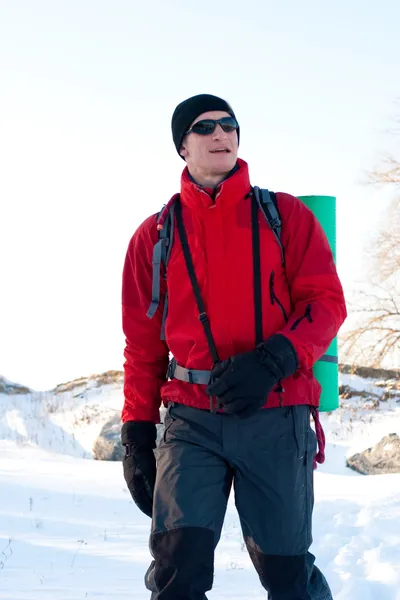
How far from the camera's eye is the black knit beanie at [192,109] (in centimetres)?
333

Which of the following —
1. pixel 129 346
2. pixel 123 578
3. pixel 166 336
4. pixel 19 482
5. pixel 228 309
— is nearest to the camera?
pixel 228 309

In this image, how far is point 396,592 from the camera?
4281mm

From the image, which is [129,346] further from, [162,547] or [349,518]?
[349,518]

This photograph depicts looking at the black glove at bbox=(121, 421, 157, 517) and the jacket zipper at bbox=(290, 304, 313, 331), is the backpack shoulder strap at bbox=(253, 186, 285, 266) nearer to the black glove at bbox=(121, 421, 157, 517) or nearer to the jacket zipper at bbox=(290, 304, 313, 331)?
the jacket zipper at bbox=(290, 304, 313, 331)

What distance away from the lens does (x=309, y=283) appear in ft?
10.1

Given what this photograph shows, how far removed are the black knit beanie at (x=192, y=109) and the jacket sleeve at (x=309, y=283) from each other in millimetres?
562

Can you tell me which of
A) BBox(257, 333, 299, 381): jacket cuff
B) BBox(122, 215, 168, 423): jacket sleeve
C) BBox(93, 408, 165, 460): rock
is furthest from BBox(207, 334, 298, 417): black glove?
BBox(93, 408, 165, 460): rock

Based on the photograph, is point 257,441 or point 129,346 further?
point 129,346

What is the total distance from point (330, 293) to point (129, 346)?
3.33ft

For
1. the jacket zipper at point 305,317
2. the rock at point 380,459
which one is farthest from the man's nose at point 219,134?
the rock at point 380,459

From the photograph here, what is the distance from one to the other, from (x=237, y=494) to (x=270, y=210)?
1247 mm

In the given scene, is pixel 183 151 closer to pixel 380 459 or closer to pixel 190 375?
pixel 190 375

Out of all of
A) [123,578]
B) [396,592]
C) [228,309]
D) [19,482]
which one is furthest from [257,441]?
[19,482]

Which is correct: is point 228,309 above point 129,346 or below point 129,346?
above
